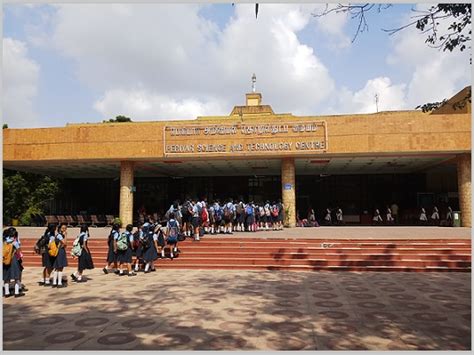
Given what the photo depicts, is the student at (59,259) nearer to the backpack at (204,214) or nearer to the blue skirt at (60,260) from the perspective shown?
the blue skirt at (60,260)

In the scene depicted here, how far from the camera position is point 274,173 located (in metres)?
26.6

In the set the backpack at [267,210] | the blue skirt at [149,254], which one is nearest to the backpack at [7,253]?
the blue skirt at [149,254]

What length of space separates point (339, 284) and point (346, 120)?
10.8 m

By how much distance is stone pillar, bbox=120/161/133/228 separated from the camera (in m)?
19.2

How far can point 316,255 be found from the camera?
38.0 feet

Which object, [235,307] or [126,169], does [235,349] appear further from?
[126,169]

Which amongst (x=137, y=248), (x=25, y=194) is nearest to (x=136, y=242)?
(x=137, y=248)

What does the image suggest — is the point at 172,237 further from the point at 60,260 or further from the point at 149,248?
the point at 60,260

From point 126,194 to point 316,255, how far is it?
11420mm

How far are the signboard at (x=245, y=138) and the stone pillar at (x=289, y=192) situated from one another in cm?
105

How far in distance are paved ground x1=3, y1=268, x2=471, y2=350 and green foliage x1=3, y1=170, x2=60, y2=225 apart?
1823 cm

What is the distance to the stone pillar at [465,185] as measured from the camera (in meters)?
18.1

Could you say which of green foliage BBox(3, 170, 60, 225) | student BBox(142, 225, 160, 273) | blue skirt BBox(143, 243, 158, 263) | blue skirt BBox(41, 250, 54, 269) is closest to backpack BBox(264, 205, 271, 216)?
student BBox(142, 225, 160, 273)

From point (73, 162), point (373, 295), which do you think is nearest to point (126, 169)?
point (73, 162)
